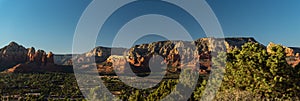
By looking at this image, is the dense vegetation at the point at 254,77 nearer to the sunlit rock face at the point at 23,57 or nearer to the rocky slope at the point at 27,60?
the rocky slope at the point at 27,60

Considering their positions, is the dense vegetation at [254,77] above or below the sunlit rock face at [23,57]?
below

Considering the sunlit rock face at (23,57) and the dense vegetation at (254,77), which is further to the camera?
the sunlit rock face at (23,57)

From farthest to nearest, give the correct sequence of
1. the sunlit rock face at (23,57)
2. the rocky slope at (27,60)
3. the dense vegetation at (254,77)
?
the sunlit rock face at (23,57) < the rocky slope at (27,60) < the dense vegetation at (254,77)

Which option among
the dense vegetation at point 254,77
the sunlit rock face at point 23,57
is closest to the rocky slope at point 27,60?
the sunlit rock face at point 23,57

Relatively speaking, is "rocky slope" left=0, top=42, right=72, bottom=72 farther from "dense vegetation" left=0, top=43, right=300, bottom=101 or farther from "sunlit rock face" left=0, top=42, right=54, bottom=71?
"dense vegetation" left=0, top=43, right=300, bottom=101

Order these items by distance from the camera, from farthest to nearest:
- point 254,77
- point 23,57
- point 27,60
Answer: point 23,57 → point 27,60 → point 254,77

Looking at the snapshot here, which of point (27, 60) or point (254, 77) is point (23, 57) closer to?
Result: point (27, 60)

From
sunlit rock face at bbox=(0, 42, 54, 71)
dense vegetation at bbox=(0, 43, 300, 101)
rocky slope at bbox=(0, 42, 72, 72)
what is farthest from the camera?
sunlit rock face at bbox=(0, 42, 54, 71)

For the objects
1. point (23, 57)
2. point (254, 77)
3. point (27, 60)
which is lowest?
point (254, 77)

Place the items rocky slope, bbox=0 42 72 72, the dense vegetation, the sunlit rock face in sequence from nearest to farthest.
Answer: the dense vegetation, rocky slope, bbox=0 42 72 72, the sunlit rock face

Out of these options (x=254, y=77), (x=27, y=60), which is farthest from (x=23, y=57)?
(x=254, y=77)

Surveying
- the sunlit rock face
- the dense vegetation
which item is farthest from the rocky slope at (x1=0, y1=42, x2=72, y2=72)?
the dense vegetation

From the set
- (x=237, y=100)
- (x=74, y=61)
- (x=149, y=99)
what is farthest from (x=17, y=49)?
(x=237, y=100)
